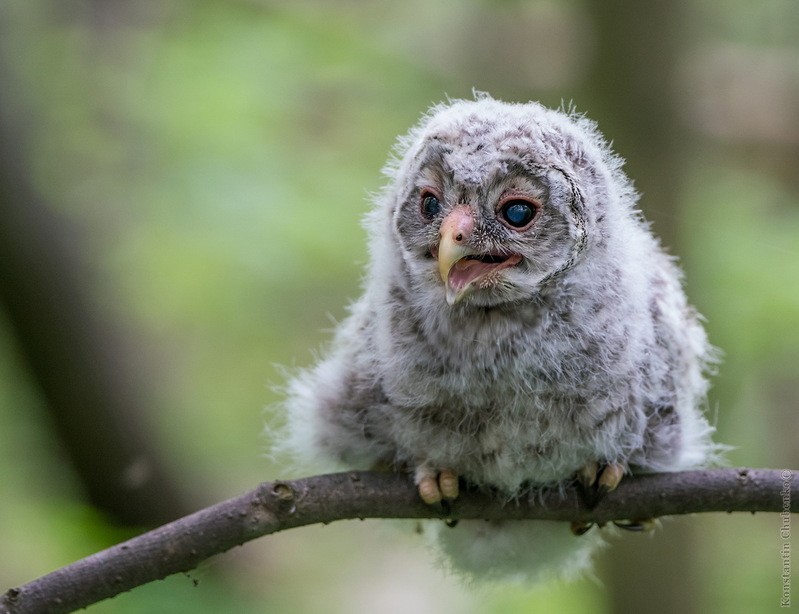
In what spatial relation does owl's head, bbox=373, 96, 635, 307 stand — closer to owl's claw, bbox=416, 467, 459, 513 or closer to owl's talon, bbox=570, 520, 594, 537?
owl's claw, bbox=416, 467, 459, 513

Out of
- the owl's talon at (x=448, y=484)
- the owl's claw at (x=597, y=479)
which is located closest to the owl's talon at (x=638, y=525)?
the owl's claw at (x=597, y=479)

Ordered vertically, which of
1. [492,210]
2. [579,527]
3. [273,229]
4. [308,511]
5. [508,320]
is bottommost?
[308,511]

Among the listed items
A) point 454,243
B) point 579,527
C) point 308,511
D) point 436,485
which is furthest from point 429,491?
point 454,243

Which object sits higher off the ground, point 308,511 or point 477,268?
point 477,268

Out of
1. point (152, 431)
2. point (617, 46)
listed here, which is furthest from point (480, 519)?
point (617, 46)

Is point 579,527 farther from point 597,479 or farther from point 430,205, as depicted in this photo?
point 430,205

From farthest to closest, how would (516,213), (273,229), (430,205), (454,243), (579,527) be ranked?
(273,229) → (579,527) → (430,205) → (516,213) → (454,243)
